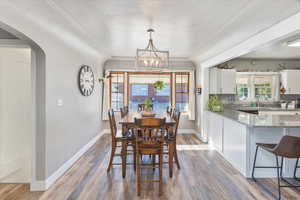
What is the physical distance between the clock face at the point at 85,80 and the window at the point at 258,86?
4.31 m

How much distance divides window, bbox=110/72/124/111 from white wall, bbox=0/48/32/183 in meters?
3.04

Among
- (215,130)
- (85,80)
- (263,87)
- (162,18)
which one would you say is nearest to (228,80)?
(263,87)

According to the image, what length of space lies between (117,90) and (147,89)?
105cm

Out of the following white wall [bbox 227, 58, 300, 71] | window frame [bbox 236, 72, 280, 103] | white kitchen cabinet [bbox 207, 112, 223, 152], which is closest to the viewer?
white kitchen cabinet [bbox 207, 112, 223, 152]

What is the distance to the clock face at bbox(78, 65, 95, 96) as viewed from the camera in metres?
3.91

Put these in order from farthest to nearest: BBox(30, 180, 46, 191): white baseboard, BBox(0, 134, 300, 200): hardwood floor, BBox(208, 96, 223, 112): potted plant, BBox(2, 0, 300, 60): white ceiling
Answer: BBox(208, 96, 223, 112): potted plant
BBox(30, 180, 46, 191): white baseboard
BBox(0, 134, 300, 200): hardwood floor
BBox(2, 0, 300, 60): white ceiling

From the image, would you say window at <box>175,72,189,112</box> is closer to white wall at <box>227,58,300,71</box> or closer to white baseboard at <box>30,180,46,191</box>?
white wall at <box>227,58,300,71</box>

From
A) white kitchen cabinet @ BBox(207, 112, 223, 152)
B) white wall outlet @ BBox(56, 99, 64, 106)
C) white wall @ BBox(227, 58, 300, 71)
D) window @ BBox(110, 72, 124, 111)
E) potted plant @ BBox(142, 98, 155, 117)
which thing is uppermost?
white wall @ BBox(227, 58, 300, 71)

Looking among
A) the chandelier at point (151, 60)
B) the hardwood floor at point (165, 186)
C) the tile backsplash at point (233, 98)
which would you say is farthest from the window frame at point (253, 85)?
the chandelier at point (151, 60)

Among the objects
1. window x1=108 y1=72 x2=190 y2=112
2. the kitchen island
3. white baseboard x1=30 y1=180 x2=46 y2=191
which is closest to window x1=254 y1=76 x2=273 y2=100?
window x1=108 y1=72 x2=190 y2=112

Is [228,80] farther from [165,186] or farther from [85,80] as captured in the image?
[85,80]

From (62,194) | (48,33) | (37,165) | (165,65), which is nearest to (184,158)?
(165,65)

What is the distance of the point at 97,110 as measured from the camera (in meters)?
5.47

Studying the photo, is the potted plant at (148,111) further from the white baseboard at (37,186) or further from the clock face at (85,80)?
the white baseboard at (37,186)
